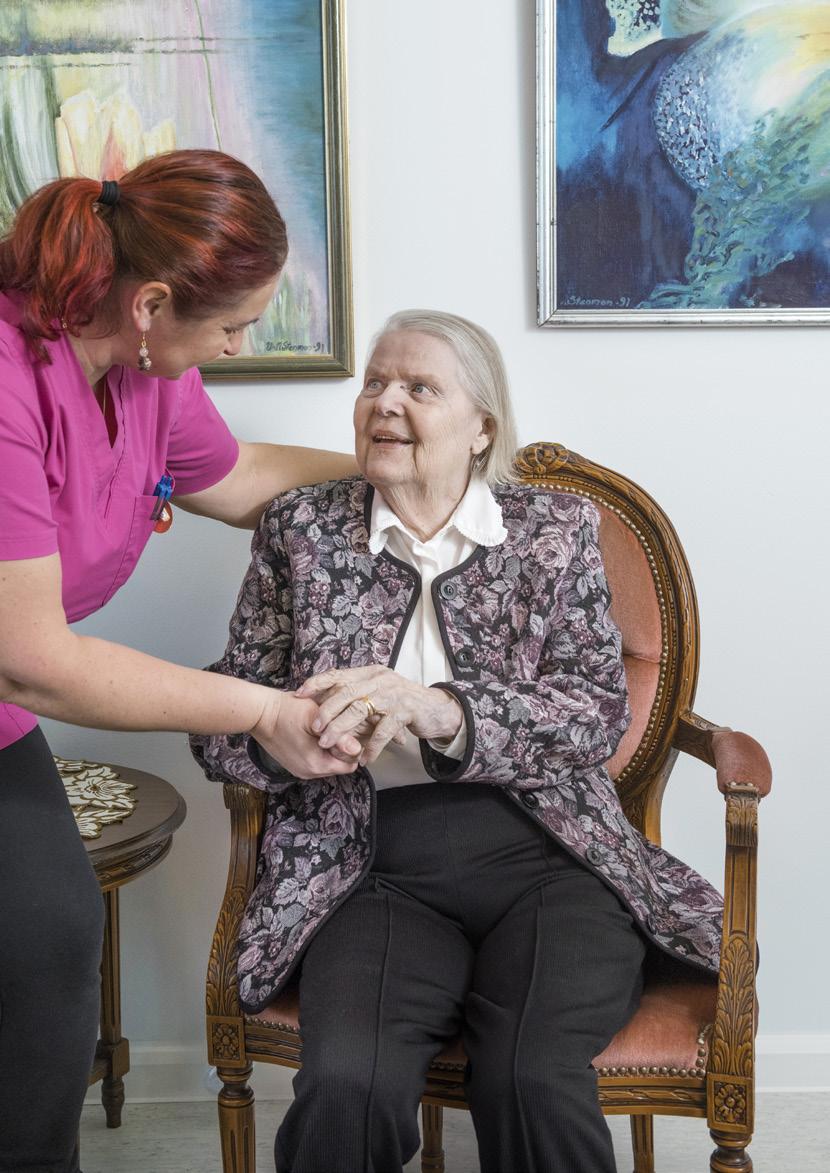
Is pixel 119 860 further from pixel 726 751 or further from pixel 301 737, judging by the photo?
pixel 726 751

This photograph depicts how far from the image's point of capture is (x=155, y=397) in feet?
5.68

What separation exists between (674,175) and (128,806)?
4.79 ft

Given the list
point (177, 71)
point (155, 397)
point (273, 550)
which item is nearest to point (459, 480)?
point (273, 550)

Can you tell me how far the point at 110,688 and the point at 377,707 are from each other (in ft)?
1.14

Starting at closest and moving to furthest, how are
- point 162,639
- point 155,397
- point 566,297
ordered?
point 155,397 < point 566,297 < point 162,639

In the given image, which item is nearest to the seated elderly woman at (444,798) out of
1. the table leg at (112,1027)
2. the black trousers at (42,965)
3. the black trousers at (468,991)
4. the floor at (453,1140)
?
the black trousers at (468,991)

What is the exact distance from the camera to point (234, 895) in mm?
1703

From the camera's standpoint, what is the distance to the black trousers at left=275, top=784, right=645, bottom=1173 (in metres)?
1.38

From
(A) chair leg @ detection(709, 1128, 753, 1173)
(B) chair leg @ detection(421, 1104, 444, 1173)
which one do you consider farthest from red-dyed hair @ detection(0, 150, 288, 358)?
(B) chair leg @ detection(421, 1104, 444, 1173)

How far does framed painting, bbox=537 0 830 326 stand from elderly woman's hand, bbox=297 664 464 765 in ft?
2.86

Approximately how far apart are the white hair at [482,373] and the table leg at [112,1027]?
1.08m

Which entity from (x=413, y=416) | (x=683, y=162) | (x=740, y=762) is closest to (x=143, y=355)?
(x=413, y=416)

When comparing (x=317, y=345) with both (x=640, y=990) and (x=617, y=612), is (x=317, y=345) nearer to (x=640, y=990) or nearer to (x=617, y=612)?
(x=617, y=612)

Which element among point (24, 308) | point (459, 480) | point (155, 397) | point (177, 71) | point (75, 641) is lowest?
point (75, 641)
